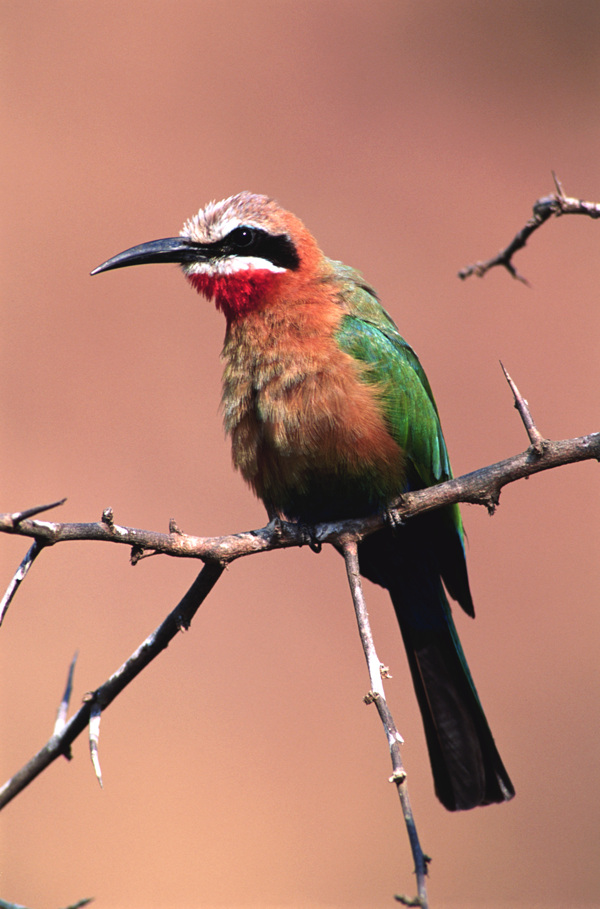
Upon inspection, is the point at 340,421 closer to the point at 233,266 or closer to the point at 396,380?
the point at 396,380

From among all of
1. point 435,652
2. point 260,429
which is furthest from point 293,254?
point 435,652

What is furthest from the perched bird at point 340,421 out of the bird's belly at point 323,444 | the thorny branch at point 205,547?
the thorny branch at point 205,547

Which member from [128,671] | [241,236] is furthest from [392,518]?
[241,236]

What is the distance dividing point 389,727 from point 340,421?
0.89 meters

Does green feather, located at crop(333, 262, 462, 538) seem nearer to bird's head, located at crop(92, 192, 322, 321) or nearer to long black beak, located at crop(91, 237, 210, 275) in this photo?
bird's head, located at crop(92, 192, 322, 321)

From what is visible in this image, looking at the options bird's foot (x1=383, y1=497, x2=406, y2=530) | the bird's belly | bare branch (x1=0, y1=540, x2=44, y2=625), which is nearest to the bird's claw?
bird's foot (x1=383, y1=497, x2=406, y2=530)

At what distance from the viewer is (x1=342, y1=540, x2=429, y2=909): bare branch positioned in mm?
989

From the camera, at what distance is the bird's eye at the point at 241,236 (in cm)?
233

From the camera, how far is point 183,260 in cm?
236

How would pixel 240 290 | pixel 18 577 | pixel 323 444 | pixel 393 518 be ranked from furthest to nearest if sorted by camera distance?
pixel 240 290 < pixel 323 444 < pixel 393 518 < pixel 18 577

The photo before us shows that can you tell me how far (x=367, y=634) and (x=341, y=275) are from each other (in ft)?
4.21

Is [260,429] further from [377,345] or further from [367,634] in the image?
[367,634]

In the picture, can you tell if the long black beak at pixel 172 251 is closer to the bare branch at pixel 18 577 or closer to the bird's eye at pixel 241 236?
the bird's eye at pixel 241 236

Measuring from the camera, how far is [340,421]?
1.94 m
